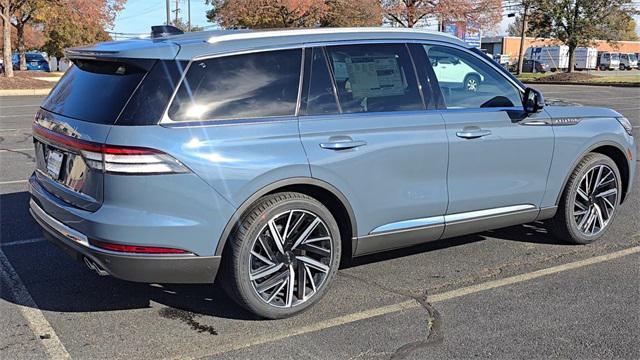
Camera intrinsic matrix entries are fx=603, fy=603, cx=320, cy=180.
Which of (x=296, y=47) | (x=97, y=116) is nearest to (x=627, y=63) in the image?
(x=296, y=47)

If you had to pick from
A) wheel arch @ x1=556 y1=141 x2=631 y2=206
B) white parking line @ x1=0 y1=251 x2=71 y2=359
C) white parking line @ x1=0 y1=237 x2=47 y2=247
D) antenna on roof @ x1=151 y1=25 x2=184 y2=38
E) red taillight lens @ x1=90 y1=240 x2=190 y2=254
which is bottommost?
white parking line @ x1=0 y1=251 x2=71 y2=359

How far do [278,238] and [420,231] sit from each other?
1144 millimetres

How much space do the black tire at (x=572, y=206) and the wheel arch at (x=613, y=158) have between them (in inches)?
2.1

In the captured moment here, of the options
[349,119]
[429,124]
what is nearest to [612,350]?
[429,124]

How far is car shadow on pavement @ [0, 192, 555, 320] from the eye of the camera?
13.2 ft

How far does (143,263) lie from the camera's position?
11.1ft

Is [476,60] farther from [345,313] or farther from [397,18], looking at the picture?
[397,18]

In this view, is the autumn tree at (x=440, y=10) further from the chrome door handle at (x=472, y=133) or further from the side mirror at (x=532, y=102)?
the chrome door handle at (x=472, y=133)

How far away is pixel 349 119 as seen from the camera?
3.97 meters

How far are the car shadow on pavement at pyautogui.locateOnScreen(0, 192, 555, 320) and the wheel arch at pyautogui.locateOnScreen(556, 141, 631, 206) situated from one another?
1.20 metres

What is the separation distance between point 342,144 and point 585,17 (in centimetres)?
3686

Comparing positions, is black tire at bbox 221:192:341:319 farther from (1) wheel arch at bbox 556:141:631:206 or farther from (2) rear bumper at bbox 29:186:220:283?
(1) wheel arch at bbox 556:141:631:206

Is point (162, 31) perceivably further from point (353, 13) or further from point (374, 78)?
point (353, 13)

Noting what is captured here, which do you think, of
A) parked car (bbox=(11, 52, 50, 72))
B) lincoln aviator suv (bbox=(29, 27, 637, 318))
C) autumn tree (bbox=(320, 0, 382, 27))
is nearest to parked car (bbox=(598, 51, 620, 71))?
autumn tree (bbox=(320, 0, 382, 27))
